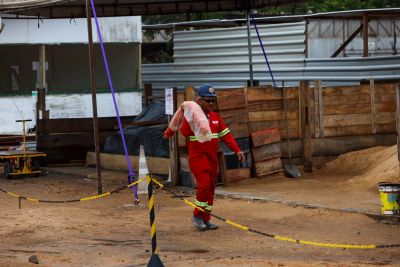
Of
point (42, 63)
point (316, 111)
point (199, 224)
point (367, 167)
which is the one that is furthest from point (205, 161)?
point (42, 63)

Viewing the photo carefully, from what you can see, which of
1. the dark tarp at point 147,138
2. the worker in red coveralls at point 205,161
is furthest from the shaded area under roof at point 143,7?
the worker in red coveralls at point 205,161

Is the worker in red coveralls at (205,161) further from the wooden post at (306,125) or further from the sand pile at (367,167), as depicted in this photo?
the wooden post at (306,125)

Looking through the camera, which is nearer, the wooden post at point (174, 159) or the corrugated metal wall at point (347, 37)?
the wooden post at point (174, 159)

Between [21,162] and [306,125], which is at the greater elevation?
[306,125]

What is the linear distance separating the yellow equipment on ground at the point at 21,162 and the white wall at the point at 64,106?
4.68 meters

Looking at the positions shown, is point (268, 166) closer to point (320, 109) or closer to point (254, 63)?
point (320, 109)

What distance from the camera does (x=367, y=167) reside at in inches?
627

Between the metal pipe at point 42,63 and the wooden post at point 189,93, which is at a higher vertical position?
the metal pipe at point 42,63

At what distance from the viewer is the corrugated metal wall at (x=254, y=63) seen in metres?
20.0

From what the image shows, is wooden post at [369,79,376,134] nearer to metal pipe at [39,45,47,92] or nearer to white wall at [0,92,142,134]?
white wall at [0,92,142,134]

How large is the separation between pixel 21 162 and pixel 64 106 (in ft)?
19.8

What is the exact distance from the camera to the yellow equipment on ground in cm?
1775

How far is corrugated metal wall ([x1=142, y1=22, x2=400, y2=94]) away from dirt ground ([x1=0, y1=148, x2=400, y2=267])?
5.23 meters

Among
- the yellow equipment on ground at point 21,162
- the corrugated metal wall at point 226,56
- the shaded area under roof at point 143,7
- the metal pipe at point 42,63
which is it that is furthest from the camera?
the metal pipe at point 42,63
